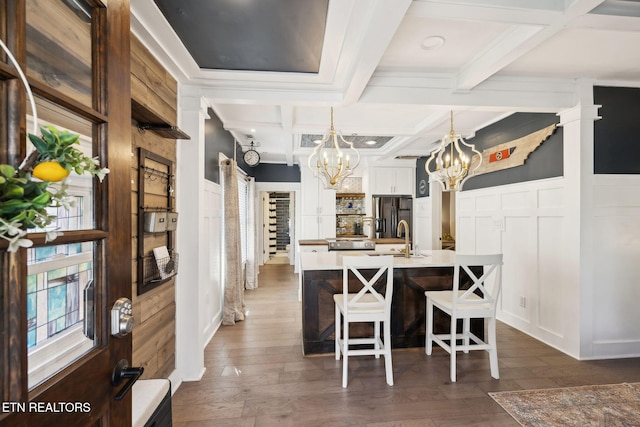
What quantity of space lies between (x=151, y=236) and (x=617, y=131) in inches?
172

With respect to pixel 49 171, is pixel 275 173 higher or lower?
higher

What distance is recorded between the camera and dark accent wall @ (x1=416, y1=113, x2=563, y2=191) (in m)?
3.18

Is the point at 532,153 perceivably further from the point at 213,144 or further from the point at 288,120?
the point at 213,144

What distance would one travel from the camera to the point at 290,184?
718cm

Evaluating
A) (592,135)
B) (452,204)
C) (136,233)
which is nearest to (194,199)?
(136,233)

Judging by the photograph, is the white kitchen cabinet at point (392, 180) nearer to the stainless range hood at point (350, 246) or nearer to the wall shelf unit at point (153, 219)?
the stainless range hood at point (350, 246)

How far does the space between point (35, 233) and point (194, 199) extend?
2.04 meters

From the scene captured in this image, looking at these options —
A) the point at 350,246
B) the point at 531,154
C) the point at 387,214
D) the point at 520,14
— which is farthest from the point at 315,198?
the point at 520,14

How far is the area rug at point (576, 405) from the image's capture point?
2018mm

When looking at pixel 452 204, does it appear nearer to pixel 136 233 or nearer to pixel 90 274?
pixel 136 233

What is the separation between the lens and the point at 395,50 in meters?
2.36

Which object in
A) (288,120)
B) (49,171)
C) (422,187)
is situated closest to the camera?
(49,171)

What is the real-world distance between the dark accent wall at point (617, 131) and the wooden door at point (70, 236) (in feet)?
12.8

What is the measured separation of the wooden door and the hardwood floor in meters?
1.52
